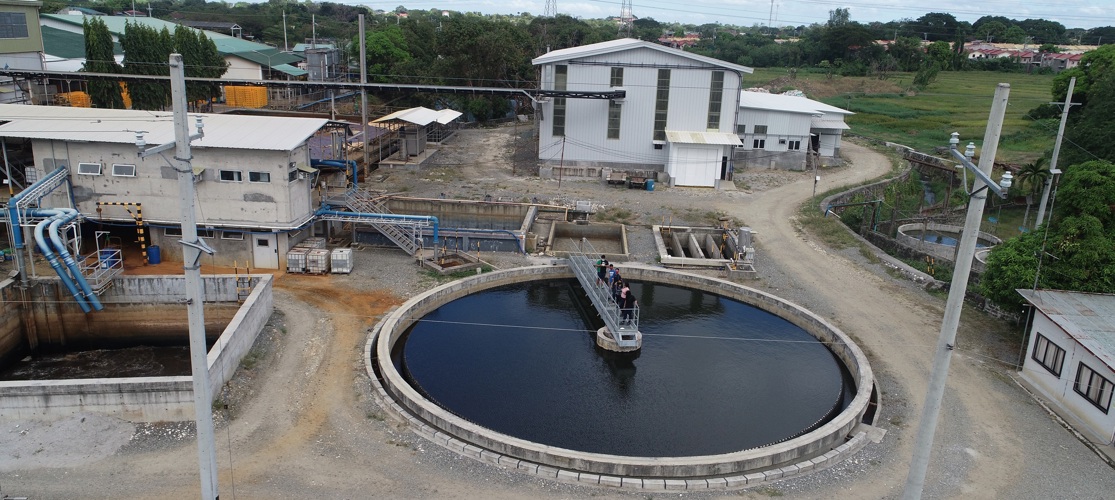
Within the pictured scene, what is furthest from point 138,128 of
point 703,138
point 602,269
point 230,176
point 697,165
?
point 703,138

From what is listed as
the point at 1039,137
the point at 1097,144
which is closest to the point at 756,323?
the point at 1097,144

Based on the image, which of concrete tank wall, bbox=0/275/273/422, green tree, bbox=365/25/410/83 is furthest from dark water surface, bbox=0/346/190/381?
green tree, bbox=365/25/410/83

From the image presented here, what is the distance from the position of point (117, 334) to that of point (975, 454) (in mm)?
24486

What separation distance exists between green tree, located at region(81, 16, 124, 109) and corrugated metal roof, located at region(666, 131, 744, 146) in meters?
32.9

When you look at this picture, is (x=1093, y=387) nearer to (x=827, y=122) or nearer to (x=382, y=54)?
(x=827, y=122)

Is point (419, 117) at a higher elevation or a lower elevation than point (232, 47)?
lower

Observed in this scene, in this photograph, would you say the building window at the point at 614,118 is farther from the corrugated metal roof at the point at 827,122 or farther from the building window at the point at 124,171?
the building window at the point at 124,171

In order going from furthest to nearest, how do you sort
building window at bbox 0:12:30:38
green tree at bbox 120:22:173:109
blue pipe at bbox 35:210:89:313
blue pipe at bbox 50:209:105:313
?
green tree at bbox 120:22:173:109
building window at bbox 0:12:30:38
blue pipe at bbox 50:209:105:313
blue pipe at bbox 35:210:89:313

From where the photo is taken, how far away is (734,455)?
15250 millimetres

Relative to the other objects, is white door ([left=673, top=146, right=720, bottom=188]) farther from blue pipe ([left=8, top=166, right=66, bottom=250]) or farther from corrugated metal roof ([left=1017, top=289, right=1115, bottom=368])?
blue pipe ([left=8, top=166, right=66, bottom=250])

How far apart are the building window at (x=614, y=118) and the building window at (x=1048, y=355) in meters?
26.0

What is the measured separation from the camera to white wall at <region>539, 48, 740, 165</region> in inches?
1591

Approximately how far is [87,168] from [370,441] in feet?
51.8

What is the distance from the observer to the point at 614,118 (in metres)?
41.0
